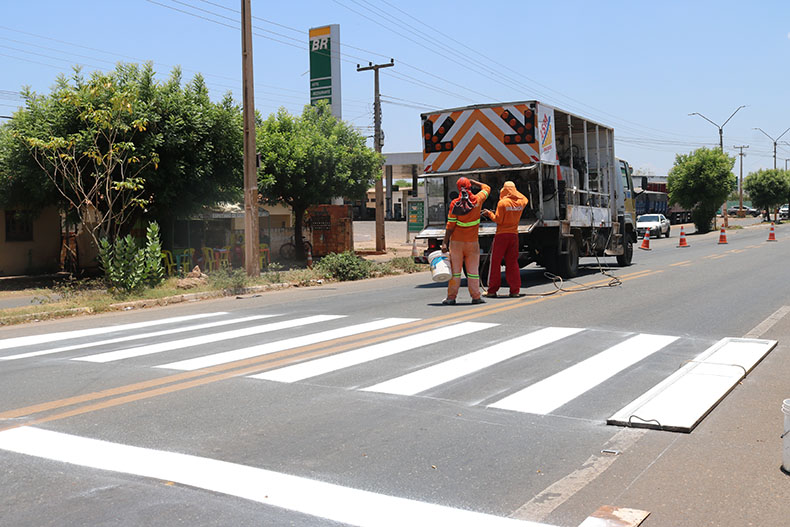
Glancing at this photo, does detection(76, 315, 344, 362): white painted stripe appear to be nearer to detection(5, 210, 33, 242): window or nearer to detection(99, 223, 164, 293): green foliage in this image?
detection(99, 223, 164, 293): green foliage

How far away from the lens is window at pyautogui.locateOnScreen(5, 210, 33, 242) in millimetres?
22133

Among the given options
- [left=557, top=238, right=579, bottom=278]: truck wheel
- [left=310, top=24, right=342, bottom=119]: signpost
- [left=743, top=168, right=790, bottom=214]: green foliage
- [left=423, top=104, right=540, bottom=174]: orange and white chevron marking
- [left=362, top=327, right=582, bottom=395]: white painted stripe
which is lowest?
[left=362, top=327, right=582, bottom=395]: white painted stripe

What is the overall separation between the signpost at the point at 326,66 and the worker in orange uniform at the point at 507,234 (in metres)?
19.3

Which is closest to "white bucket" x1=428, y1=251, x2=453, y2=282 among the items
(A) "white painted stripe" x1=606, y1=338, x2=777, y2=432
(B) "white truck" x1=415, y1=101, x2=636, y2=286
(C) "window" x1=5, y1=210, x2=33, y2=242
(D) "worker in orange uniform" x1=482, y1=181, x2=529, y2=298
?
(D) "worker in orange uniform" x1=482, y1=181, x2=529, y2=298

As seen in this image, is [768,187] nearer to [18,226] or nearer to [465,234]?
[18,226]

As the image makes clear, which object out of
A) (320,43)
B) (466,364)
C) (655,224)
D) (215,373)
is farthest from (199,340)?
(655,224)

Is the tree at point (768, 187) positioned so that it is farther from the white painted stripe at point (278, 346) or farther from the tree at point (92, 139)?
the white painted stripe at point (278, 346)

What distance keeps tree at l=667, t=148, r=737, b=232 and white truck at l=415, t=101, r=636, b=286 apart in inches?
1510

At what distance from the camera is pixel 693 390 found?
253 inches

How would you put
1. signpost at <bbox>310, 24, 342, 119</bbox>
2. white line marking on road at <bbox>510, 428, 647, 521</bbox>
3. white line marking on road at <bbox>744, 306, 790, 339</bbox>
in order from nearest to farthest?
white line marking on road at <bbox>510, 428, 647, 521</bbox>
white line marking on road at <bbox>744, 306, 790, 339</bbox>
signpost at <bbox>310, 24, 342, 119</bbox>

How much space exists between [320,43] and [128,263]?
19514 millimetres

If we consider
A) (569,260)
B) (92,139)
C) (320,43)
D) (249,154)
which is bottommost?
(569,260)

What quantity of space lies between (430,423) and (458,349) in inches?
115

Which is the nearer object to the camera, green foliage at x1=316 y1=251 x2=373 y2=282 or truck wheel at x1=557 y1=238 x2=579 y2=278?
truck wheel at x1=557 y1=238 x2=579 y2=278
